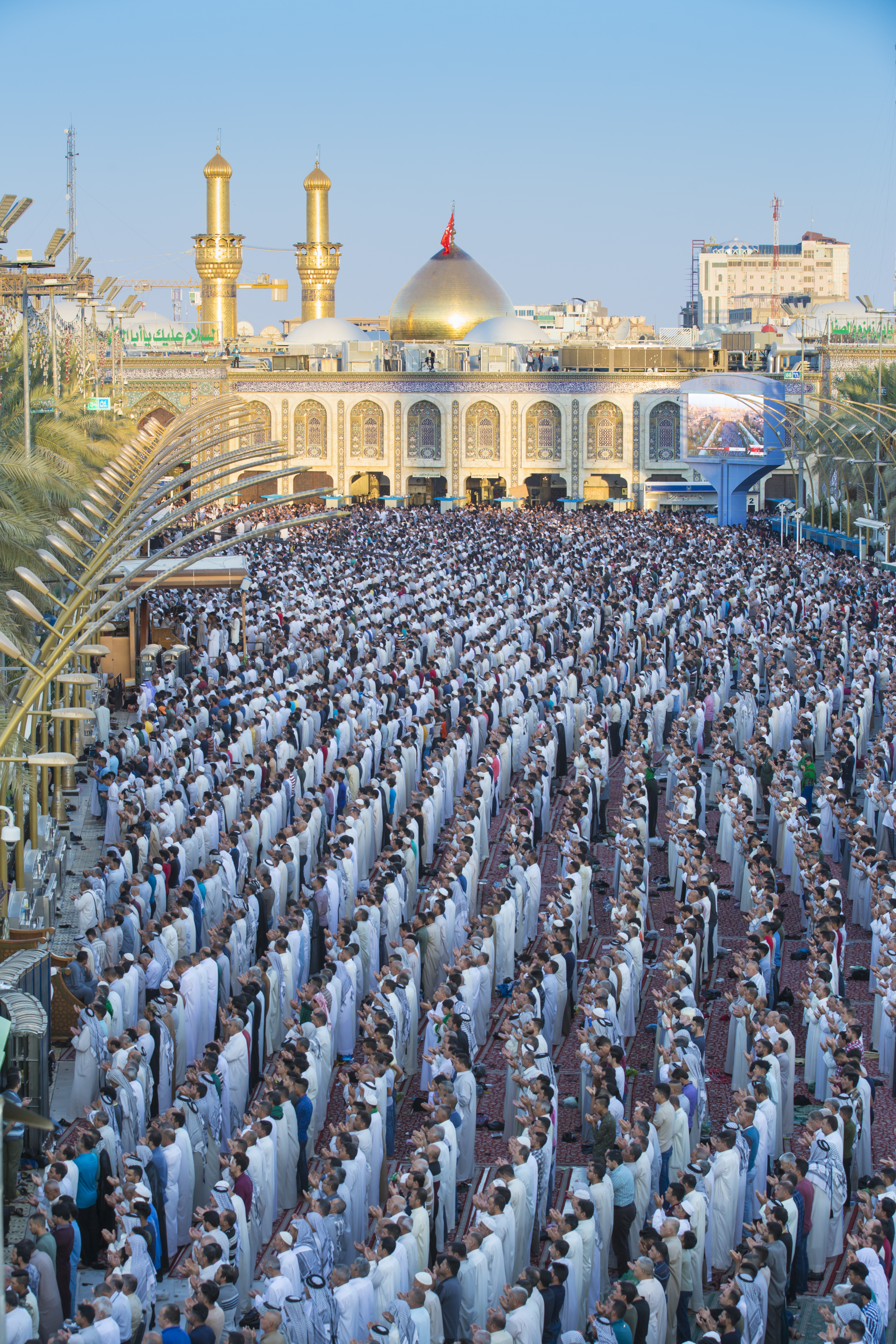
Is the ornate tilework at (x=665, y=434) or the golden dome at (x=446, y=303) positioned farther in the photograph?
the golden dome at (x=446, y=303)

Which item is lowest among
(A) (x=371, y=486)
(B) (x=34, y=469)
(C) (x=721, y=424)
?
(B) (x=34, y=469)

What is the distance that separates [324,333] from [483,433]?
10.9 metres

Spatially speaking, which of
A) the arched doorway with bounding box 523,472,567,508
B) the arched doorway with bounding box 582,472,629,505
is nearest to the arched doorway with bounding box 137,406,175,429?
the arched doorway with bounding box 523,472,567,508

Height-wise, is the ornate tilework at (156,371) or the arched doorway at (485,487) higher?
the ornate tilework at (156,371)

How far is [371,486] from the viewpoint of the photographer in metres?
58.6

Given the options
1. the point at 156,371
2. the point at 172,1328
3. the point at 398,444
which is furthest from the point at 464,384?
the point at 172,1328

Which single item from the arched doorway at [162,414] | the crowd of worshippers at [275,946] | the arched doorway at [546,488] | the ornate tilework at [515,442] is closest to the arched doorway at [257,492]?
the arched doorway at [162,414]

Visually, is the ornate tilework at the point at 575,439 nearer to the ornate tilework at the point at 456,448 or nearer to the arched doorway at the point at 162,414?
the ornate tilework at the point at 456,448

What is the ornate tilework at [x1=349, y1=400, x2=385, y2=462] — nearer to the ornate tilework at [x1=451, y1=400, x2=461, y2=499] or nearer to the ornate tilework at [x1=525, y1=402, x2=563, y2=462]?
the ornate tilework at [x1=451, y1=400, x2=461, y2=499]

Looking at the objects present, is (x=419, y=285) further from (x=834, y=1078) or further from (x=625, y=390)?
(x=834, y=1078)

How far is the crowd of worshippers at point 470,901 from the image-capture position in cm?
751

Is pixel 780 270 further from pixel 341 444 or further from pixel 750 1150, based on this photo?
pixel 750 1150

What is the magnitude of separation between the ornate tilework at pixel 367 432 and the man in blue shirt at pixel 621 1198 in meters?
50.4

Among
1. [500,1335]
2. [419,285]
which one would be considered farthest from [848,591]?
[419,285]
